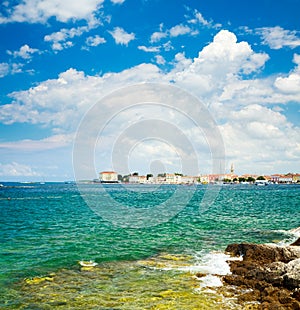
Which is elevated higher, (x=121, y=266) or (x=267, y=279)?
(x=267, y=279)

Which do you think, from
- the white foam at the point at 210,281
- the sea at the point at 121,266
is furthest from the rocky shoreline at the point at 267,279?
the sea at the point at 121,266

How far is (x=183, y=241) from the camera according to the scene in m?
27.3

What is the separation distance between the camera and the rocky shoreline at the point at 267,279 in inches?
514

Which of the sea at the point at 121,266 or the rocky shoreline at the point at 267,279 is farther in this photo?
the sea at the point at 121,266

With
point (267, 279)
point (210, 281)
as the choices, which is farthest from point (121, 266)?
point (267, 279)

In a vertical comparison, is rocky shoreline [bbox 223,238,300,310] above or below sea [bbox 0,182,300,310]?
above

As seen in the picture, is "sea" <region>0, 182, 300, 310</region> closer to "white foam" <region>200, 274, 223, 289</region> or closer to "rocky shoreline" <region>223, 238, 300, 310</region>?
"white foam" <region>200, 274, 223, 289</region>

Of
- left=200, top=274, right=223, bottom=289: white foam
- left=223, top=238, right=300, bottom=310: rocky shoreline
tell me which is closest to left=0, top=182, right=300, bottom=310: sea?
left=200, top=274, right=223, bottom=289: white foam

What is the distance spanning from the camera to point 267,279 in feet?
48.6

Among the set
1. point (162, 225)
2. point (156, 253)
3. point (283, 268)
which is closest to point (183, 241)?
point (156, 253)

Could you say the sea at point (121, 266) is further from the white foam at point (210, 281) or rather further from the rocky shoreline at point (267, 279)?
the rocky shoreline at point (267, 279)

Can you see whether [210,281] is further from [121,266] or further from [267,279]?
[121,266]

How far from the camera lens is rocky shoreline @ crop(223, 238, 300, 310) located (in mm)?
13045

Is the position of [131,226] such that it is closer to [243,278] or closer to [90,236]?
[90,236]
